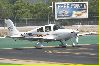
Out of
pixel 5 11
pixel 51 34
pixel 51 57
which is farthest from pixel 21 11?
pixel 51 57

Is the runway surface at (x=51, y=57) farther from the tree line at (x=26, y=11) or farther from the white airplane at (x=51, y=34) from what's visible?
the tree line at (x=26, y=11)

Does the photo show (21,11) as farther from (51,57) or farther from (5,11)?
(51,57)

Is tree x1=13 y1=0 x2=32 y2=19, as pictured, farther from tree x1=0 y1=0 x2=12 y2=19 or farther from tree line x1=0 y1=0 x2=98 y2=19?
tree x1=0 y1=0 x2=12 y2=19

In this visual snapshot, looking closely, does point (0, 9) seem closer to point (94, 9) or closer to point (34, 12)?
point (34, 12)

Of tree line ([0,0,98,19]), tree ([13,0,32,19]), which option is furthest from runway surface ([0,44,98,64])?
tree ([13,0,32,19])

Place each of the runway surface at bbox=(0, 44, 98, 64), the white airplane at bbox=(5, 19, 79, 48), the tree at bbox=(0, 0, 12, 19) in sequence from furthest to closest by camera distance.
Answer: the tree at bbox=(0, 0, 12, 19) → the white airplane at bbox=(5, 19, 79, 48) → the runway surface at bbox=(0, 44, 98, 64)

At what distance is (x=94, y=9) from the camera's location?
11544 cm

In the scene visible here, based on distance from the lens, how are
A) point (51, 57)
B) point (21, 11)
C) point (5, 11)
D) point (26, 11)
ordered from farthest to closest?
point (5, 11)
point (26, 11)
point (21, 11)
point (51, 57)

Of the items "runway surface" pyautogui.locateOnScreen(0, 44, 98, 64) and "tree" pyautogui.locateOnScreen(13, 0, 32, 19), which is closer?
"runway surface" pyautogui.locateOnScreen(0, 44, 98, 64)

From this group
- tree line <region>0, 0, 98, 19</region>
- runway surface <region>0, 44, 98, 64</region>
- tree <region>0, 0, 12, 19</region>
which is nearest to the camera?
runway surface <region>0, 44, 98, 64</region>

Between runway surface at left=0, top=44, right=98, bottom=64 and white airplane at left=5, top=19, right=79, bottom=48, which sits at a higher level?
white airplane at left=5, top=19, right=79, bottom=48

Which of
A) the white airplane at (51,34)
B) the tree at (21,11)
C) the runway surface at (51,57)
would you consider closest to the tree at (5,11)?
the tree at (21,11)

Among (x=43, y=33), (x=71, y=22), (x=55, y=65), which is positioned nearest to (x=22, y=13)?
Result: (x=71, y=22)

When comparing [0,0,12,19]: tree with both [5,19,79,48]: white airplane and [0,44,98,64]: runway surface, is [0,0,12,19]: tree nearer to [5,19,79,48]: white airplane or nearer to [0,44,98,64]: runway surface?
[5,19,79,48]: white airplane
